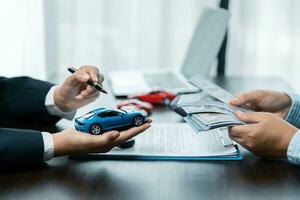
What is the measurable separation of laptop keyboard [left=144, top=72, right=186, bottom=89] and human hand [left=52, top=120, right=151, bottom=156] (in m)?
0.70

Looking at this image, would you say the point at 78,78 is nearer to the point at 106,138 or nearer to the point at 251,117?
the point at 106,138

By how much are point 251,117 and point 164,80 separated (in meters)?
0.77

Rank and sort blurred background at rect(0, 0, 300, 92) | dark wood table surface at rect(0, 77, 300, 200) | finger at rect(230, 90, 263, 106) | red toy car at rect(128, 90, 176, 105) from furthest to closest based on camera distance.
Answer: blurred background at rect(0, 0, 300, 92) < red toy car at rect(128, 90, 176, 105) < finger at rect(230, 90, 263, 106) < dark wood table surface at rect(0, 77, 300, 200)

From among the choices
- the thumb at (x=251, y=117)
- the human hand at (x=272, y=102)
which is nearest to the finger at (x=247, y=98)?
the human hand at (x=272, y=102)

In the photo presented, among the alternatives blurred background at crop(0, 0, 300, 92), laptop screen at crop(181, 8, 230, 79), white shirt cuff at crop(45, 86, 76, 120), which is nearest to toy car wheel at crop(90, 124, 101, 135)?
white shirt cuff at crop(45, 86, 76, 120)

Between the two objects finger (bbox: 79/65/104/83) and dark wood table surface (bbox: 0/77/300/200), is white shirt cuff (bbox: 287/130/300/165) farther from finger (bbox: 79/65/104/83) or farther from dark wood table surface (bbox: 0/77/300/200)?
finger (bbox: 79/65/104/83)

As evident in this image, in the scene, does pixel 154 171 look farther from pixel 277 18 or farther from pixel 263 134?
pixel 277 18

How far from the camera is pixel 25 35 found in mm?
2309

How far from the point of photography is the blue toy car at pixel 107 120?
1.03 m

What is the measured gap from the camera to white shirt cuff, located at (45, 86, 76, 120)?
4.36ft

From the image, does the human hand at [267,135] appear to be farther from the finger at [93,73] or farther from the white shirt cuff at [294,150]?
the finger at [93,73]

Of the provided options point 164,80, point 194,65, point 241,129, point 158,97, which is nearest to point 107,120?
point 241,129

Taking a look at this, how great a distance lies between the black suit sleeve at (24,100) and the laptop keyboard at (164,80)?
46 centimetres

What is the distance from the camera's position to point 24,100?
4.48 ft
